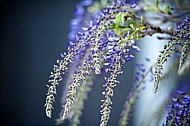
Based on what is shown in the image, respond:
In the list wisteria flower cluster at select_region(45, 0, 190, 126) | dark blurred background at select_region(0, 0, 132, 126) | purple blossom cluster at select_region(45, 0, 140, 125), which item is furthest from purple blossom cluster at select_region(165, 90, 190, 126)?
dark blurred background at select_region(0, 0, 132, 126)

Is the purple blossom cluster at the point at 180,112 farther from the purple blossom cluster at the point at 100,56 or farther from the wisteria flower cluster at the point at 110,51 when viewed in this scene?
the purple blossom cluster at the point at 100,56

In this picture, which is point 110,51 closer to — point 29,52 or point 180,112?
point 180,112

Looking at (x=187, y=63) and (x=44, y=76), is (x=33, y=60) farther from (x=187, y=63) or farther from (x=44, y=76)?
(x=187, y=63)

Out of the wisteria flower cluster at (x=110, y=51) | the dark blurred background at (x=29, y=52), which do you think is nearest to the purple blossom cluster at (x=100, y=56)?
the wisteria flower cluster at (x=110, y=51)

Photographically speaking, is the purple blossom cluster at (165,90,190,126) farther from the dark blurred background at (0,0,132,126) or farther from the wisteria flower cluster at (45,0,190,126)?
the dark blurred background at (0,0,132,126)

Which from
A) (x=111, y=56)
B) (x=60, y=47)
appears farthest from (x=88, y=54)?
(x=60, y=47)

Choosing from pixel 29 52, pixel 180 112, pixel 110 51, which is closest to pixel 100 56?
pixel 110 51
